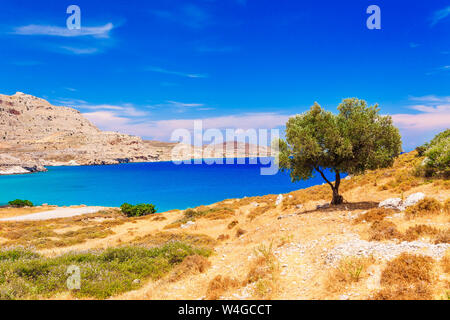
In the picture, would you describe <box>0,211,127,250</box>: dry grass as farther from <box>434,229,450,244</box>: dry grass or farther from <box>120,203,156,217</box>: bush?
<box>434,229,450,244</box>: dry grass

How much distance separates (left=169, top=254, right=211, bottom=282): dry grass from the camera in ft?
40.1

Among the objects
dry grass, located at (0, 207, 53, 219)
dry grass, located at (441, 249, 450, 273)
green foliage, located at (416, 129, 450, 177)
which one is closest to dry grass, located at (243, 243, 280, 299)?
dry grass, located at (441, 249, 450, 273)

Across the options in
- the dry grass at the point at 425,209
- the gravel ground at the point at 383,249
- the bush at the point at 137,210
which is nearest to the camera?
the gravel ground at the point at 383,249

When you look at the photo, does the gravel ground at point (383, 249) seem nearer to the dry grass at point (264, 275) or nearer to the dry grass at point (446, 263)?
the dry grass at point (446, 263)

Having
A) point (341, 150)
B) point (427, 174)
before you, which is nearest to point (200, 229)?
point (341, 150)

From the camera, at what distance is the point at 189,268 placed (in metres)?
13.0

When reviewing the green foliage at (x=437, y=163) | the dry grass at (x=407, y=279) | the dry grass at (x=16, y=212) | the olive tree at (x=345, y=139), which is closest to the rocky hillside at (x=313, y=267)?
the dry grass at (x=407, y=279)

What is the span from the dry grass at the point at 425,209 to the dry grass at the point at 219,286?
12975mm

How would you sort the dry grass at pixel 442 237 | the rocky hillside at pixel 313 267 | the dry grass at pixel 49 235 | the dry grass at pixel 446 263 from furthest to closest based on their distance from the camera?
1. the dry grass at pixel 49 235
2. the dry grass at pixel 442 237
3. the rocky hillside at pixel 313 267
4. the dry grass at pixel 446 263

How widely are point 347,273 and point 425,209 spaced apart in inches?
451

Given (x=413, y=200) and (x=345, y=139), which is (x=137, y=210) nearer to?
(x=345, y=139)

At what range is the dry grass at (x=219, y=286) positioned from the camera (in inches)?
376

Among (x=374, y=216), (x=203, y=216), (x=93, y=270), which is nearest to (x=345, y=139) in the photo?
(x=374, y=216)
